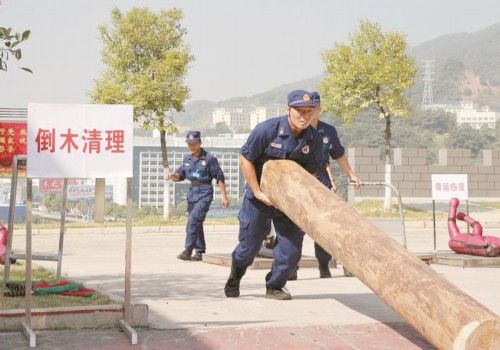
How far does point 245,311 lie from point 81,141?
1950 mm

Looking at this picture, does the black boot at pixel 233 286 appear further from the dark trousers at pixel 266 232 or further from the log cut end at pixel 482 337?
the log cut end at pixel 482 337

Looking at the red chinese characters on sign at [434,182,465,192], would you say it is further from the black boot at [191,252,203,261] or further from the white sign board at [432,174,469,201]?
the black boot at [191,252,203,261]

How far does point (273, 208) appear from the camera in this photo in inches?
303

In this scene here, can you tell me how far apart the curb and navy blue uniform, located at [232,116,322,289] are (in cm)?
151

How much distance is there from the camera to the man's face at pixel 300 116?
7.30 meters

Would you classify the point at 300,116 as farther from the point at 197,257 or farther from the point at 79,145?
the point at 197,257

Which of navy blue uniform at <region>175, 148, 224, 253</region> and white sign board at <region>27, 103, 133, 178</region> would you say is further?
navy blue uniform at <region>175, 148, 224, 253</region>

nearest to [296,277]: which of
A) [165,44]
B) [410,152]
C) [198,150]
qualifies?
[198,150]

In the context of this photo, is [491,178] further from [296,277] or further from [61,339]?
[61,339]

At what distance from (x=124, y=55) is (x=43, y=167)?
1053 inches

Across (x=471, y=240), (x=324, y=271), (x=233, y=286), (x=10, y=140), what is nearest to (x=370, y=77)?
(x=10, y=140)

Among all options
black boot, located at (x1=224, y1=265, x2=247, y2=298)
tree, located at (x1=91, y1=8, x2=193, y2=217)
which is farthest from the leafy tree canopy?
black boot, located at (x1=224, y1=265, x2=247, y2=298)

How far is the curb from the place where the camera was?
6383 millimetres

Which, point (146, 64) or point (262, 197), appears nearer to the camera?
point (262, 197)
